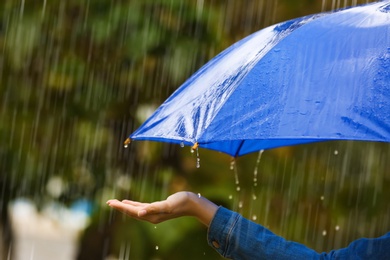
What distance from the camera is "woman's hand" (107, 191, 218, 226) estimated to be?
2941 millimetres

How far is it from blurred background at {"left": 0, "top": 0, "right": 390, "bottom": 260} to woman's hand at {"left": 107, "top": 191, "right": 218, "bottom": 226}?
10.8 ft

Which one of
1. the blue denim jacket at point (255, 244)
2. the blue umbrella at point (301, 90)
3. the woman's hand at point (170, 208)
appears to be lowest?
the blue denim jacket at point (255, 244)

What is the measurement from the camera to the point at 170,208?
2965 mm

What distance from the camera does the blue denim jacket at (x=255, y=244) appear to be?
9.94ft

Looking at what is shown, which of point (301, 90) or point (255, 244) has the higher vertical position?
point (301, 90)

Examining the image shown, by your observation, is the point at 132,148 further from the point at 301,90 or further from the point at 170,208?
the point at 301,90

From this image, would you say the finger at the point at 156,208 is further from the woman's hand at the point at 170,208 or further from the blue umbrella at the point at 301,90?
the blue umbrella at the point at 301,90

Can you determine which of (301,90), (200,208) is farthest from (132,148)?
(301,90)

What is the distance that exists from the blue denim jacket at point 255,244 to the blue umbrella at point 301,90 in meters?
0.31

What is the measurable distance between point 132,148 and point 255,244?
4.31 m

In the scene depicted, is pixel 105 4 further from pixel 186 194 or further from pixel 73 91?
pixel 186 194

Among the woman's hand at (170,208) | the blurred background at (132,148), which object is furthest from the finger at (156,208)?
the blurred background at (132,148)

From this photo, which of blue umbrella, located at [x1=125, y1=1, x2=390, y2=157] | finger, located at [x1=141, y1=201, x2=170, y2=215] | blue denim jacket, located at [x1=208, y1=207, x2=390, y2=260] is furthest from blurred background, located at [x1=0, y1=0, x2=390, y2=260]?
finger, located at [x1=141, y1=201, x2=170, y2=215]

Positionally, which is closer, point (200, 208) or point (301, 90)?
point (301, 90)
